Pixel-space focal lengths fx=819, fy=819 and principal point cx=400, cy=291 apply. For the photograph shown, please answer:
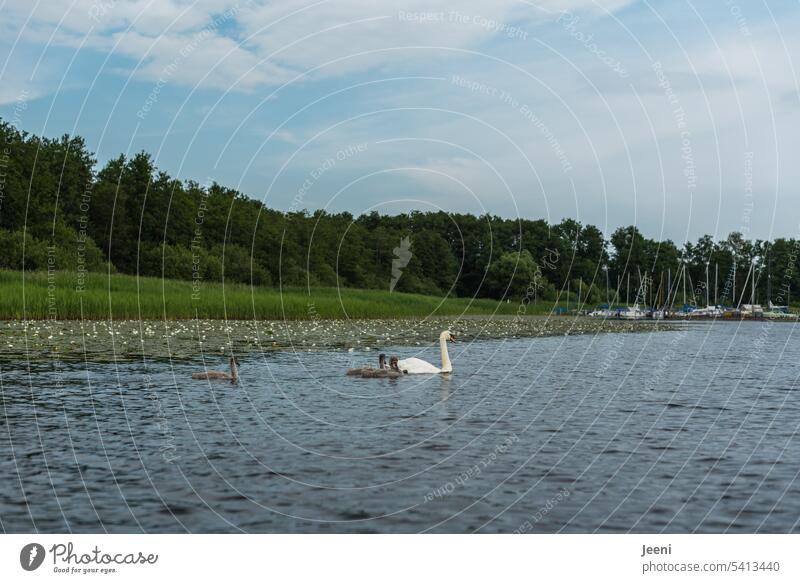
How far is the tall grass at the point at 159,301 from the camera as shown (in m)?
48.1

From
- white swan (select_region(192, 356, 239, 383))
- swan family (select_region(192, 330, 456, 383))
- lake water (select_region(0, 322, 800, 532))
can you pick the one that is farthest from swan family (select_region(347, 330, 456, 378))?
white swan (select_region(192, 356, 239, 383))

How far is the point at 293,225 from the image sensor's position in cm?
10819

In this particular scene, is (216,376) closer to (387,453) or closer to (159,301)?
(387,453)

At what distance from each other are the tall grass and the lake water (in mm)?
21716

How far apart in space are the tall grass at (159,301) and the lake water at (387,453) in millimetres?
21716

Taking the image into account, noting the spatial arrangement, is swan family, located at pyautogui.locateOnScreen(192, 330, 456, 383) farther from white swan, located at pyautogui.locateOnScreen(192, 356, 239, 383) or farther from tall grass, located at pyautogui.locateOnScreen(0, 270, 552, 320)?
tall grass, located at pyautogui.locateOnScreen(0, 270, 552, 320)

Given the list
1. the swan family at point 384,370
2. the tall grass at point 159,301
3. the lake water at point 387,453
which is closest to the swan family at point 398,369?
the swan family at point 384,370

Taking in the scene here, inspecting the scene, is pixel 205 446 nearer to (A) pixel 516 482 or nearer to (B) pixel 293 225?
(A) pixel 516 482

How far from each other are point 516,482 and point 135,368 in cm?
1813

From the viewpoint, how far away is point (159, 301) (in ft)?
179

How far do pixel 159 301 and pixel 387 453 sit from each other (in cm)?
4226

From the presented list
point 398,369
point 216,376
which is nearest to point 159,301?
point 398,369

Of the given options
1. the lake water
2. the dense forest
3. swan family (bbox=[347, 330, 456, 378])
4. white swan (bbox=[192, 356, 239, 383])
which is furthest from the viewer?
the dense forest

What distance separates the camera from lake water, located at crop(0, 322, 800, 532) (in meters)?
11.5
